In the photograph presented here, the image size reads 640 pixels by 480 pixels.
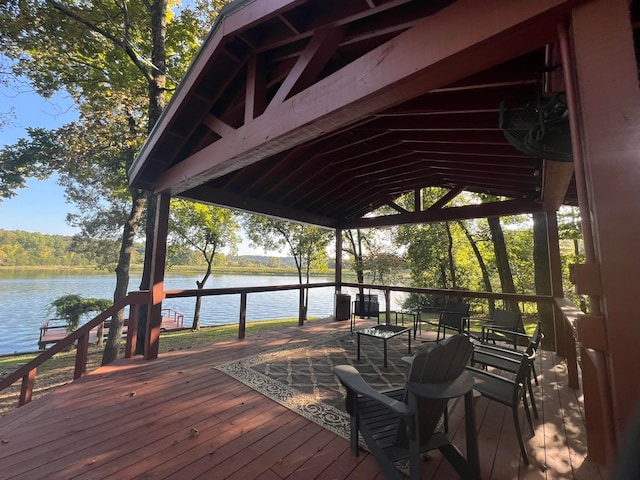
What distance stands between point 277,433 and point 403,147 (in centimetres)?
402

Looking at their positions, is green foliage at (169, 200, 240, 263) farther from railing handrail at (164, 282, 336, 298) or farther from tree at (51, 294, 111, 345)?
railing handrail at (164, 282, 336, 298)

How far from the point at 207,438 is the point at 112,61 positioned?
378 inches

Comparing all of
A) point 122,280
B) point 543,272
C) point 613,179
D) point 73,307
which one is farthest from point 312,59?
point 73,307

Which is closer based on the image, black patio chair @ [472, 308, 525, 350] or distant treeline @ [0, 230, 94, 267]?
black patio chair @ [472, 308, 525, 350]

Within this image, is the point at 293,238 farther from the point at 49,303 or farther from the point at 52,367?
the point at 49,303

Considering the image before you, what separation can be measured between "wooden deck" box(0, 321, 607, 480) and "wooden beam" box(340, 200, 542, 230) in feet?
9.55

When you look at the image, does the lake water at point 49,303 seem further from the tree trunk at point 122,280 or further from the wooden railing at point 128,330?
the tree trunk at point 122,280

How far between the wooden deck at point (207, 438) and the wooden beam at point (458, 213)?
2911 millimetres

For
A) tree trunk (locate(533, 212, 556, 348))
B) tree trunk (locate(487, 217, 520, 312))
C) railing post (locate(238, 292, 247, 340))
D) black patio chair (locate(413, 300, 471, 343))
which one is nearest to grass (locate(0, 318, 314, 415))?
railing post (locate(238, 292, 247, 340))

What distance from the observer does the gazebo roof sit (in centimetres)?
156

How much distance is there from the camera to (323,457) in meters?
2.06

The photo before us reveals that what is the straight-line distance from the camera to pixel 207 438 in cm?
229

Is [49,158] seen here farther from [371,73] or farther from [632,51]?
[632,51]

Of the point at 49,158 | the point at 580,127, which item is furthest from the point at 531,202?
the point at 49,158
